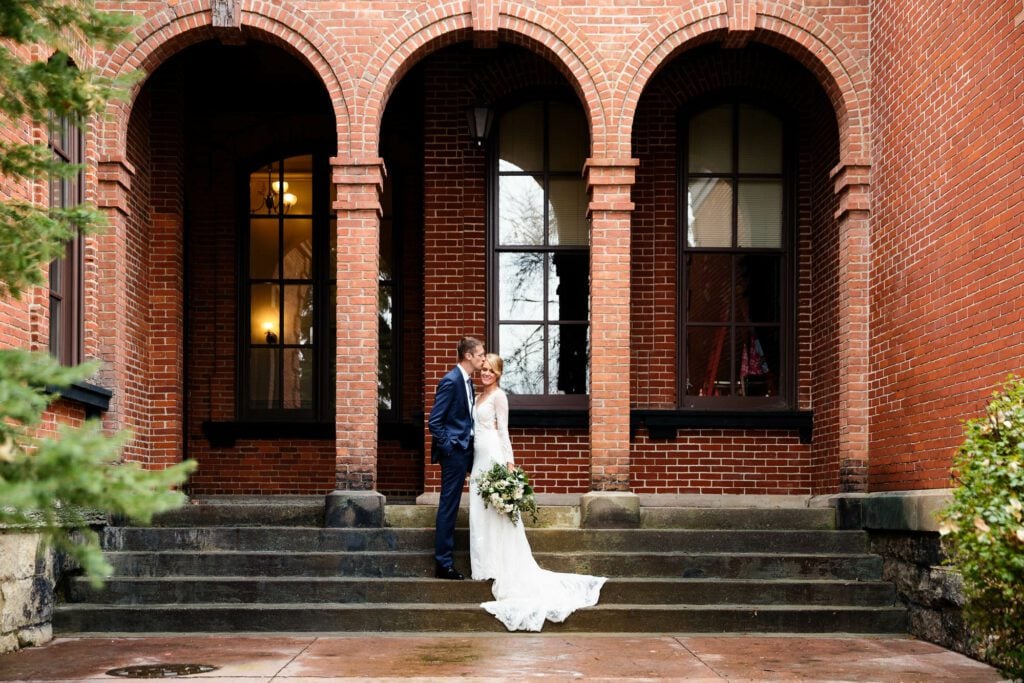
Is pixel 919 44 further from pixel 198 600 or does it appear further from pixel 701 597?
pixel 198 600

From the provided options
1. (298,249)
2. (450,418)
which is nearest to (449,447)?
(450,418)

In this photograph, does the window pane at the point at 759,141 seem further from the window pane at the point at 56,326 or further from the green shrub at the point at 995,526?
the window pane at the point at 56,326

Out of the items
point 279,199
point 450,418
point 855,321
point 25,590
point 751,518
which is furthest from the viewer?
point 279,199

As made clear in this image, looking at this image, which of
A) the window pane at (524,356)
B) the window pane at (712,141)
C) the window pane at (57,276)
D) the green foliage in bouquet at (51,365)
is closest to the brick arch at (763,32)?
the window pane at (712,141)

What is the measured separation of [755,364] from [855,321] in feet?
6.14

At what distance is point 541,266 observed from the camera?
11711 millimetres

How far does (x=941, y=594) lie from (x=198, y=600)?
202 inches

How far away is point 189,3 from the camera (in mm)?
9953

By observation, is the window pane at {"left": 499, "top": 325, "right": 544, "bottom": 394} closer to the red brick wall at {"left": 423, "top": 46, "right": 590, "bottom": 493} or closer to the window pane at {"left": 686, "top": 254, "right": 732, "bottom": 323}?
the red brick wall at {"left": 423, "top": 46, "right": 590, "bottom": 493}

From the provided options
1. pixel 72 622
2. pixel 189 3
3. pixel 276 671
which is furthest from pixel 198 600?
pixel 189 3

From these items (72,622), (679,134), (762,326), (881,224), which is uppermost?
(679,134)

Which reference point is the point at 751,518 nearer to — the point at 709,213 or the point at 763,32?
the point at 709,213

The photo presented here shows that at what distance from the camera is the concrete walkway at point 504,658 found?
6.76m

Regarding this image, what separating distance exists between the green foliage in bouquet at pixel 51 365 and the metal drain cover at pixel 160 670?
7.54ft
